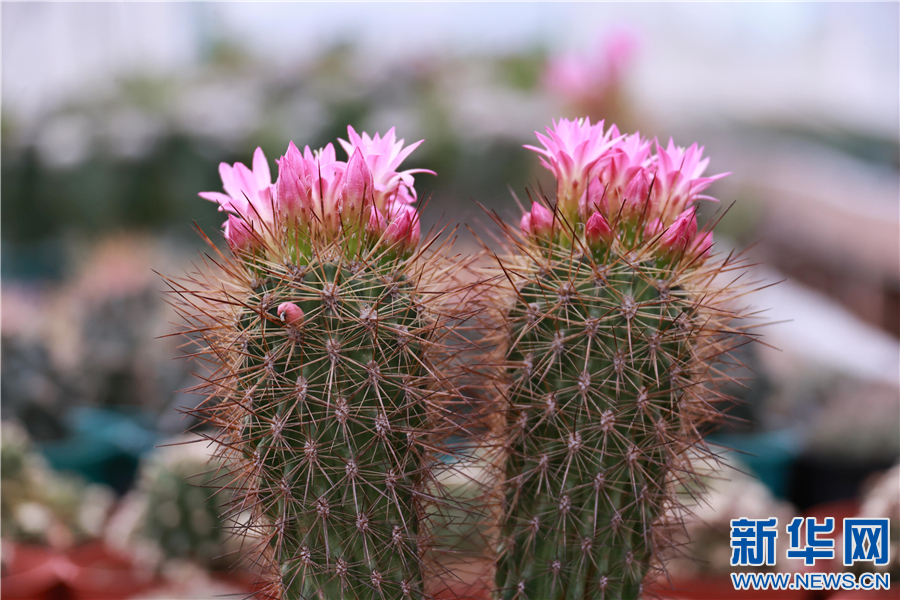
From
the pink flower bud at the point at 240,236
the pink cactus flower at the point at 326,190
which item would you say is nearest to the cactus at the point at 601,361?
the pink cactus flower at the point at 326,190

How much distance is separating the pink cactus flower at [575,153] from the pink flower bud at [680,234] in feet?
0.43

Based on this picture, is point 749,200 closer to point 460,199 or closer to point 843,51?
point 460,199

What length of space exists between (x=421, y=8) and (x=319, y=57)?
1.16 metres

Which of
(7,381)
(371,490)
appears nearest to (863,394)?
(371,490)

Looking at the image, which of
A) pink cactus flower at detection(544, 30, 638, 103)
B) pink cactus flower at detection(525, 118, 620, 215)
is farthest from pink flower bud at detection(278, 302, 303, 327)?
pink cactus flower at detection(544, 30, 638, 103)

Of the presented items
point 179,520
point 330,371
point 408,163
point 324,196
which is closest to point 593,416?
point 330,371

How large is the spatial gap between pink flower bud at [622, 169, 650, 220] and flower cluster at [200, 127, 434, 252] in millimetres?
283

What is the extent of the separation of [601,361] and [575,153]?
0.30 metres

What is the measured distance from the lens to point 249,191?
96 centimetres

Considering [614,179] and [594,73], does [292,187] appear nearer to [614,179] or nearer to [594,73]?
[614,179]

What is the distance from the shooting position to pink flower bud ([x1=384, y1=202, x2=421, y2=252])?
950mm

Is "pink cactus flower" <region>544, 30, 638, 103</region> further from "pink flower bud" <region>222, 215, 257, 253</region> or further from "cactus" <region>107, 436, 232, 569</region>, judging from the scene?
"pink flower bud" <region>222, 215, 257, 253</region>

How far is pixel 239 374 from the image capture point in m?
0.95

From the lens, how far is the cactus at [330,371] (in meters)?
0.89
